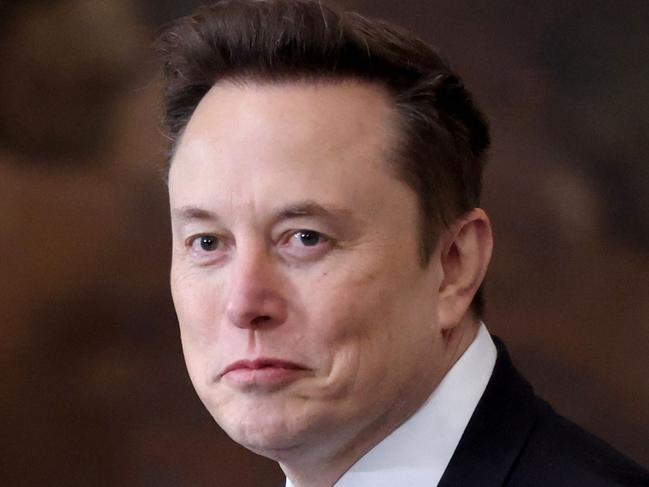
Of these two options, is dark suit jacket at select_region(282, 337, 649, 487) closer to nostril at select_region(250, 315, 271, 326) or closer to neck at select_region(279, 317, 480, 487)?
neck at select_region(279, 317, 480, 487)

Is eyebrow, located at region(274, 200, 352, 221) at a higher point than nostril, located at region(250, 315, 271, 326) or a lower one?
higher

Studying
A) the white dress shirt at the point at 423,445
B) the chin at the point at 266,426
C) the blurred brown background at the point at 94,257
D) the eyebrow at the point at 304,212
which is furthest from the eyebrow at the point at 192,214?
the blurred brown background at the point at 94,257

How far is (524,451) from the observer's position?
4.72 ft

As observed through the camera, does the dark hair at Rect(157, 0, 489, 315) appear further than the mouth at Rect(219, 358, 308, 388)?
Yes

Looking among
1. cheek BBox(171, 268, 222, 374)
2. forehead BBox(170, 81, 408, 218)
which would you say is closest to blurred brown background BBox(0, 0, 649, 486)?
forehead BBox(170, 81, 408, 218)

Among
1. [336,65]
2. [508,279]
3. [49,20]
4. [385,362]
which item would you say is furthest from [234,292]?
[49,20]

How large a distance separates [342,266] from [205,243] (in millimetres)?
181

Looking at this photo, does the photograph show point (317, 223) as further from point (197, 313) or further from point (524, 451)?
point (524, 451)

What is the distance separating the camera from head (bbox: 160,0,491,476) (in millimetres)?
1397

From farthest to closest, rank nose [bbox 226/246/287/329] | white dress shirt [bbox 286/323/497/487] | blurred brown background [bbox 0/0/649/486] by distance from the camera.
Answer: blurred brown background [bbox 0/0/649/486] < white dress shirt [bbox 286/323/497/487] < nose [bbox 226/246/287/329]

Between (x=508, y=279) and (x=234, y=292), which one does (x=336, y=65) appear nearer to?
(x=234, y=292)

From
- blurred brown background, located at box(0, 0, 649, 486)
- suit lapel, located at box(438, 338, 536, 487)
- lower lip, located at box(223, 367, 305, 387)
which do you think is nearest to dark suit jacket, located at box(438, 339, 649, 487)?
suit lapel, located at box(438, 338, 536, 487)

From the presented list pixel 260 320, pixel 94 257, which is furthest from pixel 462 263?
pixel 94 257

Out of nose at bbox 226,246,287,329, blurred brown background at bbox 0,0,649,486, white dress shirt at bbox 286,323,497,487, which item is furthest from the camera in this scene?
blurred brown background at bbox 0,0,649,486
